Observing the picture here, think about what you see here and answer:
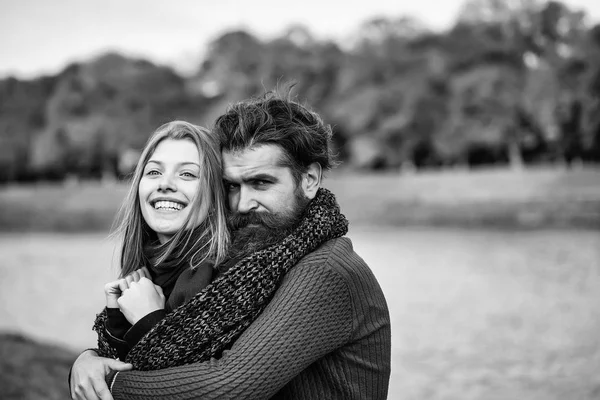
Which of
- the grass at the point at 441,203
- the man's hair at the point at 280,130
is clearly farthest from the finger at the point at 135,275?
the grass at the point at 441,203

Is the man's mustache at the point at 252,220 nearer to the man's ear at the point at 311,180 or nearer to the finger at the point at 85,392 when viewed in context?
the man's ear at the point at 311,180

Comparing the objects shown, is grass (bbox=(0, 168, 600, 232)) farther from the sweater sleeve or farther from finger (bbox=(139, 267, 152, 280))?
the sweater sleeve

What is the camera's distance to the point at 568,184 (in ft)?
76.5

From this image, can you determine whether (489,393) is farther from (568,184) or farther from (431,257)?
(568,184)

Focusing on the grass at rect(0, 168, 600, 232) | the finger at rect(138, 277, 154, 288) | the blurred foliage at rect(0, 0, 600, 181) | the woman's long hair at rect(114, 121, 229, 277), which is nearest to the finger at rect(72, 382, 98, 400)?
the finger at rect(138, 277, 154, 288)

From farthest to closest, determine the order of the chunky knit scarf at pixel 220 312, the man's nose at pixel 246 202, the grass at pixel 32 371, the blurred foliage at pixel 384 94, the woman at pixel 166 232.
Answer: the blurred foliage at pixel 384 94, the grass at pixel 32 371, the man's nose at pixel 246 202, the woman at pixel 166 232, the chunky knit scarf at pixel 220 312

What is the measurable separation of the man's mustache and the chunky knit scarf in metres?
0.27

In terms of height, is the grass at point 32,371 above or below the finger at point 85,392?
below

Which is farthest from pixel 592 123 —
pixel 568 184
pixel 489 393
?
pixel 489 393

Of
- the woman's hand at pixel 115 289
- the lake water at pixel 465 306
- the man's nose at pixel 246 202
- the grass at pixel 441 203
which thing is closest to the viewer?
the woman's hand at pixel 115 289

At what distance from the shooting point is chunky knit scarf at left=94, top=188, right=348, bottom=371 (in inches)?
95.7

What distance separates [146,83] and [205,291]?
3992cm

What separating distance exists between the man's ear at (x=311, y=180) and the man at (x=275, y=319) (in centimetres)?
9

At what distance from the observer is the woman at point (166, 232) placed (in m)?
2.66
